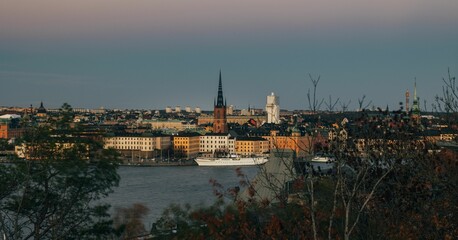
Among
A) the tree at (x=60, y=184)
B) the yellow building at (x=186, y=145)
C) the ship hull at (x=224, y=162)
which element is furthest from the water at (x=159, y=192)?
the yellow building at (x=186, y=145)

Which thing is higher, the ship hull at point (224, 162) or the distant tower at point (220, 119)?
the distant tower at point (220, 119)

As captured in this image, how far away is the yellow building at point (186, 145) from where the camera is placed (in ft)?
90.2

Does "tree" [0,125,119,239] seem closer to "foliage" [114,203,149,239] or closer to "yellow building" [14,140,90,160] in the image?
"yellow building" [14,140,90,160]

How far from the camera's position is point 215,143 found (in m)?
29.1

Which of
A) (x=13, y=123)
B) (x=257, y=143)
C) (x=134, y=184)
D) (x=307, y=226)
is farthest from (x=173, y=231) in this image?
(x=13, y=123)

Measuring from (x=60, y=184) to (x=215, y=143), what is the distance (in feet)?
83.7

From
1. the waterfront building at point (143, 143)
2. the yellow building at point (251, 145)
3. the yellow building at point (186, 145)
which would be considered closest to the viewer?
the waterfront building at point (143, 143)

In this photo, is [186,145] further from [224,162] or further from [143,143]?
[224,162]

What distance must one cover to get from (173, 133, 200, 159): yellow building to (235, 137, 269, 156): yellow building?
60.3 inches

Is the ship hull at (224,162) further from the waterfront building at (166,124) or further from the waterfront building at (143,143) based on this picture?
the waterfront building at (166,124)

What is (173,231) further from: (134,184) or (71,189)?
(134,184)

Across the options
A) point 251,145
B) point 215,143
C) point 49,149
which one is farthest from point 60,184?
point 215,143

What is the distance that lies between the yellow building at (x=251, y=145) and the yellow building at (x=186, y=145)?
153 cm

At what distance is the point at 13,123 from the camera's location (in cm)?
3178
